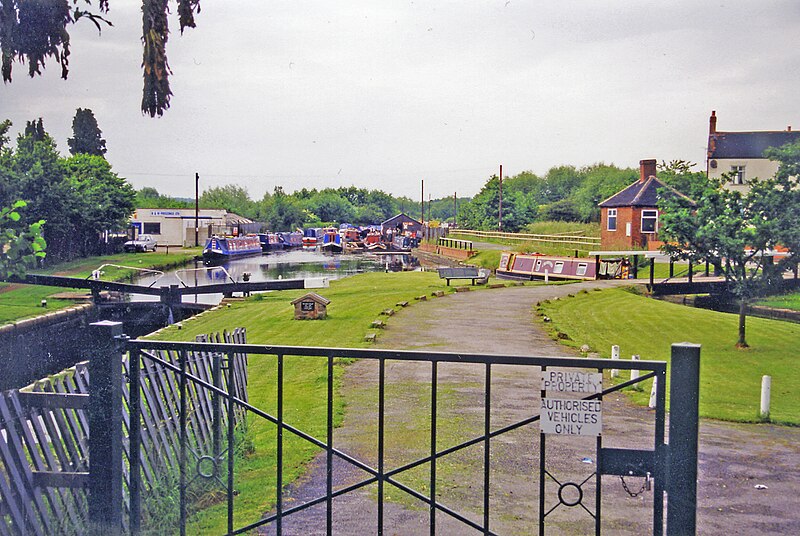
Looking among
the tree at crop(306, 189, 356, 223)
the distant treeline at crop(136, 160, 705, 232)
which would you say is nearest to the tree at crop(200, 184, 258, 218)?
the distant treeline at crop(136, 160, 705, 232)

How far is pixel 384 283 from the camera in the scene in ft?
95.8

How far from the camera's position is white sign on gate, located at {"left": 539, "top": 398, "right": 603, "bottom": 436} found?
3.37 m

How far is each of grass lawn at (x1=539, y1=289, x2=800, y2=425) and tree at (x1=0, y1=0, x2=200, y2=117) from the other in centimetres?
666

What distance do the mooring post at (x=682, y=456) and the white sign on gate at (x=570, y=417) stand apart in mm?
300

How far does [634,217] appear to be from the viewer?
35938mm

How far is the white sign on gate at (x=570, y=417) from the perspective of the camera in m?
3.37

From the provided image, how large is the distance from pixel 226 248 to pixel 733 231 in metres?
31.7

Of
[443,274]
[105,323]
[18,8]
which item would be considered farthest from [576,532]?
[443,274]

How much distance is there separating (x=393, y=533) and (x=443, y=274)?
2344 cm

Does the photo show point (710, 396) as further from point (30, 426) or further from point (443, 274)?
point (443, 274)

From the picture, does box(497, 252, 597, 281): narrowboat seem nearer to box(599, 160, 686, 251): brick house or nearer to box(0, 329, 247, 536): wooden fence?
box(599, 160, 686, 251): brick house

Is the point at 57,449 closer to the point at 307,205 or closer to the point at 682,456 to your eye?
the point at 682,456

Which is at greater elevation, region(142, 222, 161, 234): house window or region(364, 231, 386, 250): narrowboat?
region(142, 222, 161, 234): house window

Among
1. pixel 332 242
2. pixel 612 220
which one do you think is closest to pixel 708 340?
pixel 612 220
